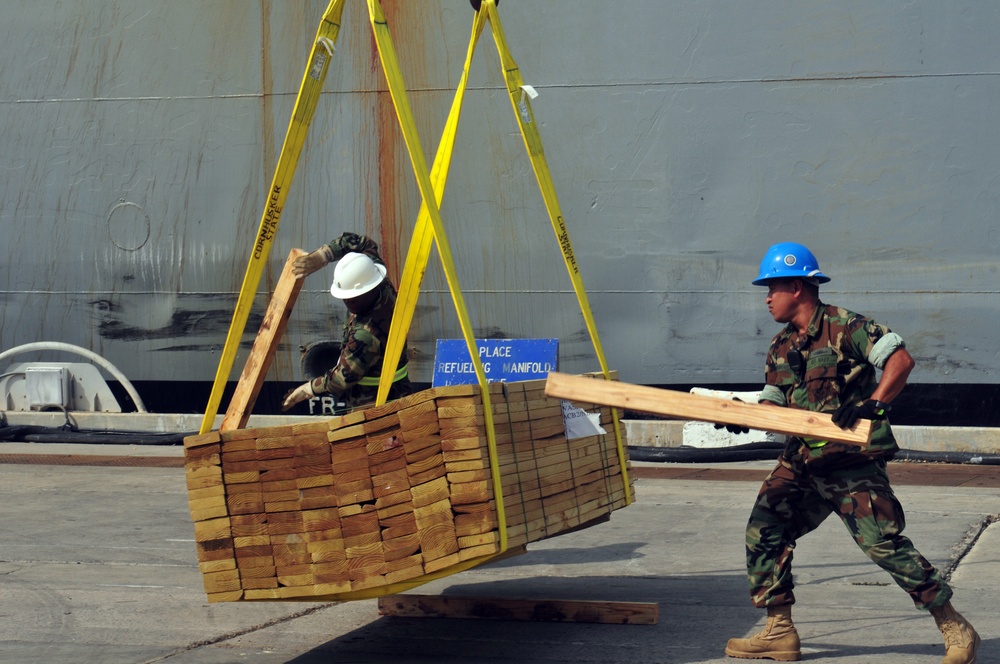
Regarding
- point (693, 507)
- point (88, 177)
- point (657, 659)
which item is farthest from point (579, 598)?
point (88, 177)

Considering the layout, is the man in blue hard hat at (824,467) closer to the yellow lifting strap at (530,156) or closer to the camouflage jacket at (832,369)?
the camouflage jacket at (832,369)

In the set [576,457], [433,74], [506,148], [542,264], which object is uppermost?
[433,74]

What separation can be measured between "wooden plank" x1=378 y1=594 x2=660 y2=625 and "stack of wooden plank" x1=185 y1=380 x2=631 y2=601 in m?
0.89

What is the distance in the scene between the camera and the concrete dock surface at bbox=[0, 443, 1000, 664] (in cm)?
529

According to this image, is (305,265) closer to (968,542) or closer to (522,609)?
(522,609)

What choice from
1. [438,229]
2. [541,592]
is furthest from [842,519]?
[438,229]

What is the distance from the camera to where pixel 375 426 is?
4.68 m

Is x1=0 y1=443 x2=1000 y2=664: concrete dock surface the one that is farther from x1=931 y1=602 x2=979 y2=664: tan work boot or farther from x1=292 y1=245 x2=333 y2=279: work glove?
x1=292 y1=245 x2=333 y2=279: work glove

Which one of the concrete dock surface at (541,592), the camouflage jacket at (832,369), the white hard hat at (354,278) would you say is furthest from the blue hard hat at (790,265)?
the white hard hat at (354,278)

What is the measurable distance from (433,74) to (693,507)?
207 inches

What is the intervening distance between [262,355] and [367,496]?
0.89 meters

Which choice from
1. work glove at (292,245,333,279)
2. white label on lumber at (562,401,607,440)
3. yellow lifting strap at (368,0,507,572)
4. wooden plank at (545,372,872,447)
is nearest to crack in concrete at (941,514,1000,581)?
white label on lumber at (562,401,607,440)

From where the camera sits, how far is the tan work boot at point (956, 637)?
462 cm

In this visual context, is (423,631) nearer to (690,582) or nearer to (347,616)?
(347,616)
